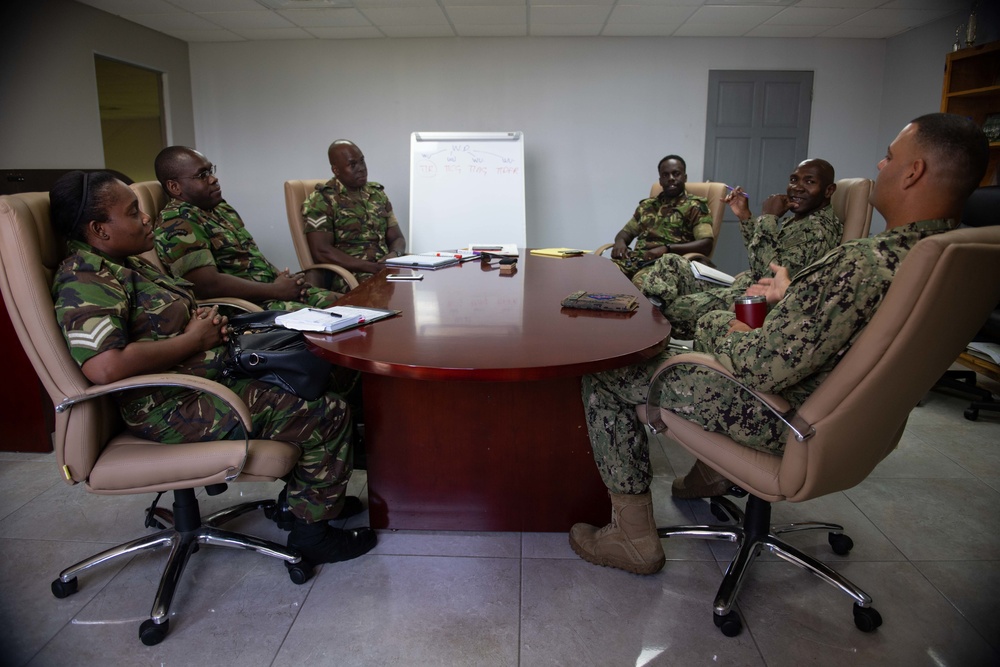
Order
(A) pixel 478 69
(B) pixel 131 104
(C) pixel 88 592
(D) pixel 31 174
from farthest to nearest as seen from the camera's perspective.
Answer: (B) pixel 131 104, (A) pixel 478 69, (D) pixel 31 174, (C) pixel 88 592

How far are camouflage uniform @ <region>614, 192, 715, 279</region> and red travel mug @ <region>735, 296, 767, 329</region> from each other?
7.62 ft

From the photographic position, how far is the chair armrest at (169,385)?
1.45m

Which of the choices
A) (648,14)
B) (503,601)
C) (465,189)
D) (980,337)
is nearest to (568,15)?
(648,14)

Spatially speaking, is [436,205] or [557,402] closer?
[557,402]

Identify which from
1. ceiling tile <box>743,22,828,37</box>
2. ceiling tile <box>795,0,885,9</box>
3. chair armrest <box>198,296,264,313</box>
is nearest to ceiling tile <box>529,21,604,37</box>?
ceiling tile <box>743,22,828,37</box>

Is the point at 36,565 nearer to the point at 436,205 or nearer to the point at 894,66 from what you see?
the point at 436,205

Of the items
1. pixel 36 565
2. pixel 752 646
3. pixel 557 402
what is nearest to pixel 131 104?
pixel 36 565

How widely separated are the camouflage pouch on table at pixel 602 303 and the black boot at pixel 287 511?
94 centimetres

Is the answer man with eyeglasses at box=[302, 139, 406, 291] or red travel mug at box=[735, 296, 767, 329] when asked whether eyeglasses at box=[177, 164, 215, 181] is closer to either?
man with eyeglasses at box=[302, 139, 406, 291]

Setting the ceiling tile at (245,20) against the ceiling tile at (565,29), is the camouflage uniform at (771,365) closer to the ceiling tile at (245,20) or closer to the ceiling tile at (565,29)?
the ceiling tile at (565,29)

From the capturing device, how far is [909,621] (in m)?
1.60

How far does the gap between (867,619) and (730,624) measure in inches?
13.8

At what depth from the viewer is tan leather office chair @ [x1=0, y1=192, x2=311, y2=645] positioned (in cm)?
142

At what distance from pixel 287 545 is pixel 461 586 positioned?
1.77 feet
